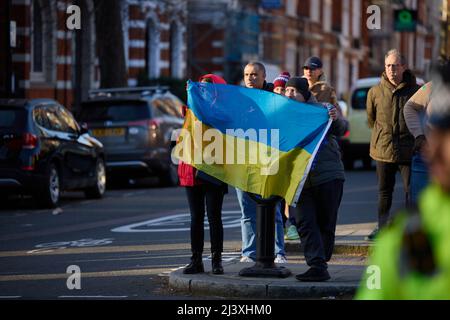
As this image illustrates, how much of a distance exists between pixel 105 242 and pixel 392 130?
3.63m

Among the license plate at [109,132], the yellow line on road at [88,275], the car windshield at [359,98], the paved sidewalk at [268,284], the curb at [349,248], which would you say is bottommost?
the yellow line on road at [88,275]

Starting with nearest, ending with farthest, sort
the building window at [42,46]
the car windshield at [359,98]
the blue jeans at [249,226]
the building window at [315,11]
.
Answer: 1. the blue jeans at [249,226]
2. the car windshield at [359,98]
3. the building window at [42,46]
4. the building window at [315,11]

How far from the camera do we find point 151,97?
22297 millimetres

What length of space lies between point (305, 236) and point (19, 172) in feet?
29.9

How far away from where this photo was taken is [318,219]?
9.31m

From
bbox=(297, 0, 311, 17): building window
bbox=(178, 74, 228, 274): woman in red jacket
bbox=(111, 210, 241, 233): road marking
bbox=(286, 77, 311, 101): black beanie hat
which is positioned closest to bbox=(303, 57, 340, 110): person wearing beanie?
bbox=(286, 77, 311, 101): black beanie hat

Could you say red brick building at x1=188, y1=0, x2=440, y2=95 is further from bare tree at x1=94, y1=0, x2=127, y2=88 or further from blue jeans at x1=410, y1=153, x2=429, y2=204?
blue jeans at x1=410, y1=153, x2=429, y2=204

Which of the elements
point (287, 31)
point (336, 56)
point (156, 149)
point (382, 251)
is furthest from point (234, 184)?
point (336, 56)

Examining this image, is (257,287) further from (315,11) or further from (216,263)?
(315,11)

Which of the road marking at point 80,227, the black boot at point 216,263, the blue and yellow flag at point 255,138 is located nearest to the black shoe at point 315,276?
the blue and yellow flag at point 255,138

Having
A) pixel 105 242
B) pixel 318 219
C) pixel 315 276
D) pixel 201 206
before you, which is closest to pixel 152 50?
pixel 105 242

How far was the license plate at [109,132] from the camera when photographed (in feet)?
72.2

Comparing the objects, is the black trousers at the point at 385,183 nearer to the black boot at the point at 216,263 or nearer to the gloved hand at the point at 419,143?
the gloved hand at the point at 419,143

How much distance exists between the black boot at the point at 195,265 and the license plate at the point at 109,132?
40.9 feet
